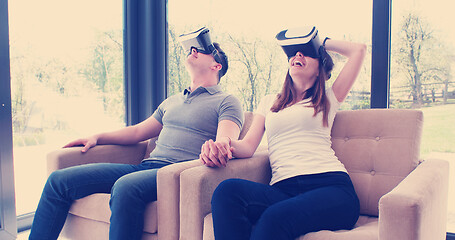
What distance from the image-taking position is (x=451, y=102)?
1993 mm

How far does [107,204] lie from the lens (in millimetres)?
1652

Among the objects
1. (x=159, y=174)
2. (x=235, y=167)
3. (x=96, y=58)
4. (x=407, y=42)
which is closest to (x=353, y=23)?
(x=407, y=42)

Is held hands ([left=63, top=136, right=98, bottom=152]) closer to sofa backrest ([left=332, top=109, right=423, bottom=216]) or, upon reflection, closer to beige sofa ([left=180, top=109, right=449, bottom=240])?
beige sofa ([left=180, top=109, right=449, bottom=240])

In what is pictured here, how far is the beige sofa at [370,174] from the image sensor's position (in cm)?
120

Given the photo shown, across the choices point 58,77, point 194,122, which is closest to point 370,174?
point 194,122

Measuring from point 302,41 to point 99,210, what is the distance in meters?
1.15

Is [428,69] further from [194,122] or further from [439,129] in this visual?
[194,122]

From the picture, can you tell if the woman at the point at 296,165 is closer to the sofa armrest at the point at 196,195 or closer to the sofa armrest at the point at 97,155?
the sofa armrest at the point at 196,195

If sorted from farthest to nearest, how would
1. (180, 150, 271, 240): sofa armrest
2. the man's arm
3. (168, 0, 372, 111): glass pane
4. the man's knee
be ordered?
(168, 0, 372, 111): glass pane → the man's arm → (180, 150, 271, 240): sofa armrest → the man's knee

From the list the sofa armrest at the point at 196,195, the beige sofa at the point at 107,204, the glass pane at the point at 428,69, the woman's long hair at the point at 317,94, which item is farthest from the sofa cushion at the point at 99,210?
the glass pane at the point at 428,69

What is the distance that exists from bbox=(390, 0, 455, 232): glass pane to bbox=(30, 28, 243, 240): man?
3.12 ft

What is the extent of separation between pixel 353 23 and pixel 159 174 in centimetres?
146

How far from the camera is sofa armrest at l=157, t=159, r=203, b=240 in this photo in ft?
4.91

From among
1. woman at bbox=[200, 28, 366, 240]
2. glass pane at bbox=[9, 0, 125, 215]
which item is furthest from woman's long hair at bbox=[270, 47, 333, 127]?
glass pane at bbox=[9, 0, 125, 215]
